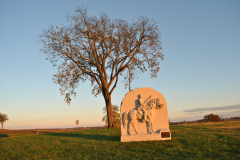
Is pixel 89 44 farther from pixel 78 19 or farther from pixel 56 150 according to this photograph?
pixel 56 150

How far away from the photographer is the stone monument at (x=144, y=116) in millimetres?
11789

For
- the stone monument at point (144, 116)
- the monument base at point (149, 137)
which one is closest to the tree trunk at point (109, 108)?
the stone monument at point (144, 116)

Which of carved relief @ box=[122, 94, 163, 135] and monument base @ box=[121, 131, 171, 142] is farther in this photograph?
carved relief @ box=[122, 94, 163, 135]

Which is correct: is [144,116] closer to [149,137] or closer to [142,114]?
[142,114]

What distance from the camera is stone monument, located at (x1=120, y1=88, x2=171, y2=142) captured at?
11789mm

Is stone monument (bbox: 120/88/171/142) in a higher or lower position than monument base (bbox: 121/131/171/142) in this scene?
higher

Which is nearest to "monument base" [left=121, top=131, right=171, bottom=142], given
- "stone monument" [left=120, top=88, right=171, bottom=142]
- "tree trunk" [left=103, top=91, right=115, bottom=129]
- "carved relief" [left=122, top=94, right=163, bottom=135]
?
"stone monument" [left=120, top=88, right=171, bottom=142]

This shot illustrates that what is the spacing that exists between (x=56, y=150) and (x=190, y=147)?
6838mm

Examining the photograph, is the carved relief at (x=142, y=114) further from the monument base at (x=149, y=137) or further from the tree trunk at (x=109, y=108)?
the tree trunk at (x=109, y=108)

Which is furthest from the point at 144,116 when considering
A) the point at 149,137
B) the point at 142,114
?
the point at 149,137

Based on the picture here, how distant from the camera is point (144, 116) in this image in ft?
38.8

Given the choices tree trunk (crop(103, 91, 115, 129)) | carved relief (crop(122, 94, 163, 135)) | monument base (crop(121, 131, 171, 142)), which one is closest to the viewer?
monument base (crop(121, 131, 171, 142))

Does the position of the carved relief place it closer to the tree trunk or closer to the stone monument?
the stone monument

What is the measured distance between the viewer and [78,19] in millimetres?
22562
